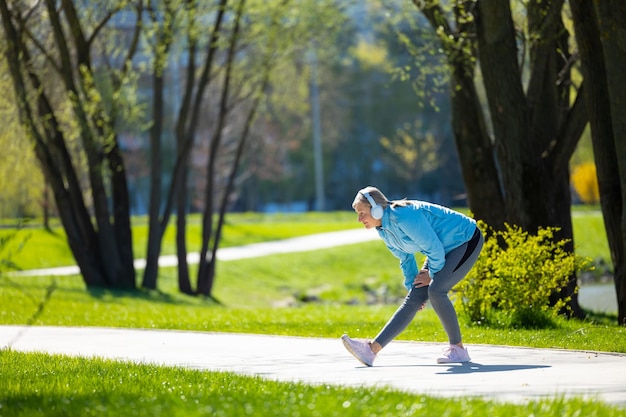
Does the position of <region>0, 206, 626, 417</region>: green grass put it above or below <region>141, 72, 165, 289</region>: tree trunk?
above

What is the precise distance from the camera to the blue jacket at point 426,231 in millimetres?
9164

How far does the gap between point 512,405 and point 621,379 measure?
157 cm

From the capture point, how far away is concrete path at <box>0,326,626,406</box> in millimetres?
7875

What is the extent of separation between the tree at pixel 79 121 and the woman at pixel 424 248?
14.2 m

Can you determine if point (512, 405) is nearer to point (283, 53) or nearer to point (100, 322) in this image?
point (100, 322)

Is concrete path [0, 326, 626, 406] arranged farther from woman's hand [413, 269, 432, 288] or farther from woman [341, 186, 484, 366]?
woman's hand [413, 269, 432, 288]

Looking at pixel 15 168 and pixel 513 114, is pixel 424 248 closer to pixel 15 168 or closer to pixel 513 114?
pixel 513 114

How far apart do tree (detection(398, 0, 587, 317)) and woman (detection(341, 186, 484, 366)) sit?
19.7 ft

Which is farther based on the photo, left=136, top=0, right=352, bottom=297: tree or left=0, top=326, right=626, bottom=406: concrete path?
left=136, top=0, right=352, bottom=297: tree

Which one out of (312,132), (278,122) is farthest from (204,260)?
(312,132)

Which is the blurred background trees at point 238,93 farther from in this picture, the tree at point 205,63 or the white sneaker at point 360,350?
the white sneaker at point 360,350

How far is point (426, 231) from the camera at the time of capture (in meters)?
9.21

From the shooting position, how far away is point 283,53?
96.8ft

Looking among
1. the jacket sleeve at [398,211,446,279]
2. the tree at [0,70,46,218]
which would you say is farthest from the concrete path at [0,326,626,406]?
the tree at [0,70,46,218]
